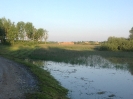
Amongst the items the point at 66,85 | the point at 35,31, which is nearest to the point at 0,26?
the point at 35,31

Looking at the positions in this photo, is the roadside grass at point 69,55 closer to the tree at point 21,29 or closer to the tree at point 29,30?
the tree at point 21,29

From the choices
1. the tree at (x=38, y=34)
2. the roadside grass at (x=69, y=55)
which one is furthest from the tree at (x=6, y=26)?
the roadside grass at (x=69, y=55)

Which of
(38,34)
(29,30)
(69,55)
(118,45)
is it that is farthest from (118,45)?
(29,30)

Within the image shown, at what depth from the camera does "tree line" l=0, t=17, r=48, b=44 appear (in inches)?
3452

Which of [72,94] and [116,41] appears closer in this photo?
[72,94]

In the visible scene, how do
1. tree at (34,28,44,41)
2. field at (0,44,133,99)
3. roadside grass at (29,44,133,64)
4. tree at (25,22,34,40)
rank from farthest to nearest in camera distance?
tree at (34,28,44,41), tree at (25,22,34,40), roadside grass at (29,44,133,64), field at (0,44,133,99)

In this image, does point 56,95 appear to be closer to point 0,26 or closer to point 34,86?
point 34,86

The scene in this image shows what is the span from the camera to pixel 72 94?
18.1 metres

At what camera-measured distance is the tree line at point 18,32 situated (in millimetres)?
87688

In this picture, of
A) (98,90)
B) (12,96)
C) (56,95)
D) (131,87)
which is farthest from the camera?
(131,87)

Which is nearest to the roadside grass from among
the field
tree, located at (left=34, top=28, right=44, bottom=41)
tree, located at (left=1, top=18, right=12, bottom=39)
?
the field

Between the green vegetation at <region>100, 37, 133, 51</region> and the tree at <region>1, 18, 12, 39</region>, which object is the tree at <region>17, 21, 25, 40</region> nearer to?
the tree at <region>1, 18, 12, 39</region>

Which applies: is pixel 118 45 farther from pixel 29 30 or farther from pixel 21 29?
A: pixel 21 29

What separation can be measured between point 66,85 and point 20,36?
3456 inches
